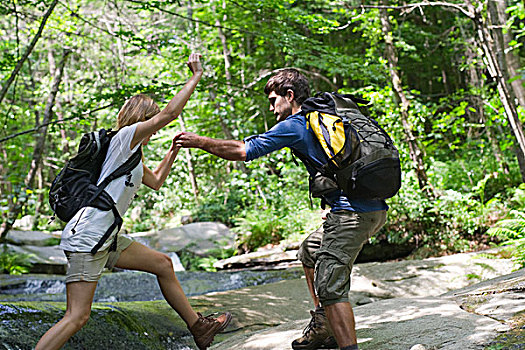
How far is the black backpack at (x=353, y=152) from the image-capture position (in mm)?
3131

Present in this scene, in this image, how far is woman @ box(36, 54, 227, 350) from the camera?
325 cm

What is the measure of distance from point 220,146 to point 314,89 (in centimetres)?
1503

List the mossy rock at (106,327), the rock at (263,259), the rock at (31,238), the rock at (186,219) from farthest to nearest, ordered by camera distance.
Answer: the rock at (186,219)
the rock at (31,238)
the rock at (263,259)
the mossy rock at (106,327)

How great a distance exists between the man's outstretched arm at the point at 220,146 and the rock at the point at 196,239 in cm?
1062

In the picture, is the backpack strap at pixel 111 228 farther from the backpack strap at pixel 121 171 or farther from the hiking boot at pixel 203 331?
the hiking boot at pixel 203 331

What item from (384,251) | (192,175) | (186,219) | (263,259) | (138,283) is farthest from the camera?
(192,175)

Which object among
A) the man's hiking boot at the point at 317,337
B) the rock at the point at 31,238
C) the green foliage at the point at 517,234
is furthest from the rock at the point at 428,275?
the rock at the point at 31,238

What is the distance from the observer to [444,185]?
39.8ft

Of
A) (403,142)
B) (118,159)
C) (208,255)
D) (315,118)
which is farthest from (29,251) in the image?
(315,118)

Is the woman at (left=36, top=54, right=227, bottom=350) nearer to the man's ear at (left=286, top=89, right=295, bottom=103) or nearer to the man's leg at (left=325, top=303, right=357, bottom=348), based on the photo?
the man's ear at (left=286, top=89, right=295, bottom=103)

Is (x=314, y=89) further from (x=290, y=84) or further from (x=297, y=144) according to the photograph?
(x=297, y=144)

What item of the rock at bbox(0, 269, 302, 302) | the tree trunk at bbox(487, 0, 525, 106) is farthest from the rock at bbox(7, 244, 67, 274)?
the tree trunk at bbox(487, 0, 525, 106)

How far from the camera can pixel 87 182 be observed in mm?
3387

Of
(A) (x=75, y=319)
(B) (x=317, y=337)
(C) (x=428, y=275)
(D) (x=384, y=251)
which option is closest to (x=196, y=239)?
(D) (x=384, y=251)
